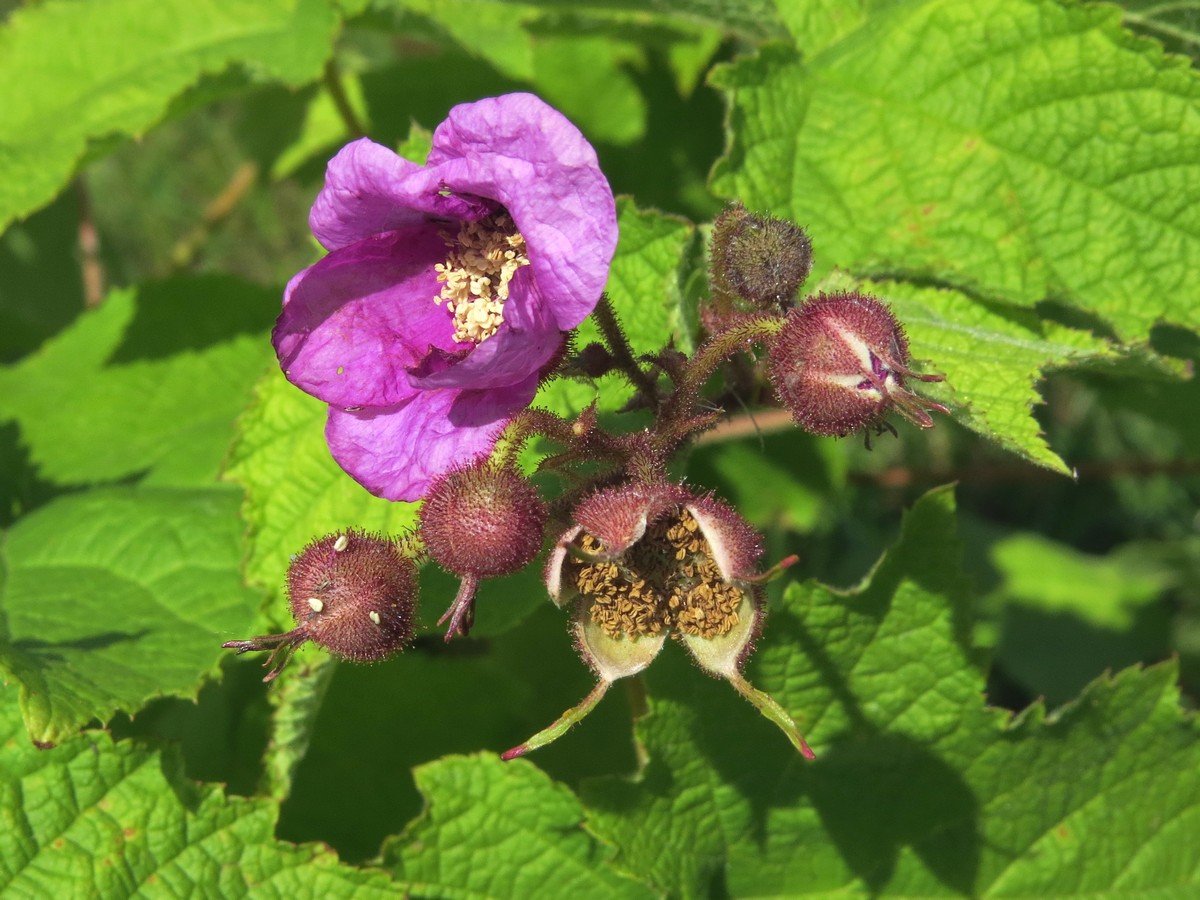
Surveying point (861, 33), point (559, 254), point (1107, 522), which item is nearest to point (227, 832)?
point (559, 254)

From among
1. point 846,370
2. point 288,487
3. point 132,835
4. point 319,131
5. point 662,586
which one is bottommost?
point 132,835

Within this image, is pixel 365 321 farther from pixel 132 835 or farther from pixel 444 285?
pixel 132 835

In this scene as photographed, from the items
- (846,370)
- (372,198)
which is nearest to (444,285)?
(372,198)

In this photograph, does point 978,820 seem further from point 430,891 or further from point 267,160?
point 267,160

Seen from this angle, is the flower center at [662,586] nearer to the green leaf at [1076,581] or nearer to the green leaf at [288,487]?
the green leaf at [288,487]

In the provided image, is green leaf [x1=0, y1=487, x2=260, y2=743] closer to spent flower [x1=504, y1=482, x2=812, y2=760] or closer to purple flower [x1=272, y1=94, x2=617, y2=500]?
purple flower [x1=272, y1=94, x2=617, y2=500]
